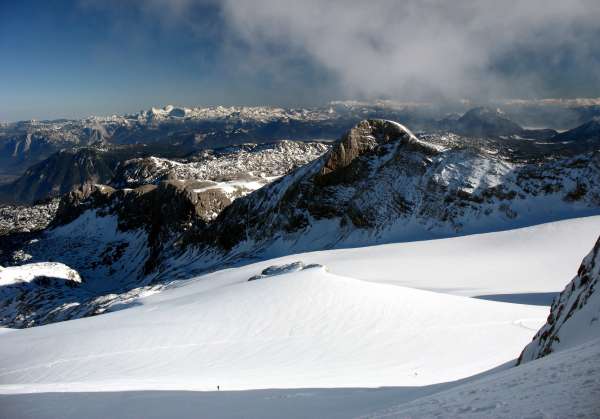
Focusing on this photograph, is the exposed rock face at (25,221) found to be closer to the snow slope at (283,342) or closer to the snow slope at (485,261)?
the snow slope at (485,261)

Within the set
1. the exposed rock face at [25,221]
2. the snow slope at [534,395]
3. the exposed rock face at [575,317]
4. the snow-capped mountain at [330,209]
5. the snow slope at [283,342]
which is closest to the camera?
the snow slope at [534,395]

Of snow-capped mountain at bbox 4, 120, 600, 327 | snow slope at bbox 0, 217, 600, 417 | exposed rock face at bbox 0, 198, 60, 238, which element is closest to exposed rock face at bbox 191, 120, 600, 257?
snow-capped mountain at bbox 4, 120, 600, 327

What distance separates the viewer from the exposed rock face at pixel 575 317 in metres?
7.35

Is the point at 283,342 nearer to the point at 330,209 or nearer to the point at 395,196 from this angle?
the point at 395,196

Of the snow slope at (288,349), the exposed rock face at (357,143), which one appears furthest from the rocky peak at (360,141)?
the snow slope at (288,349)

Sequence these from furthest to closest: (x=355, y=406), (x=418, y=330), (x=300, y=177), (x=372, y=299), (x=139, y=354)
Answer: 1. (x=300, y=177)
2. (x=372, y=299)
3. (x=418, y=330)
4. (x=139, y=354)
5. (x=355, y=406)

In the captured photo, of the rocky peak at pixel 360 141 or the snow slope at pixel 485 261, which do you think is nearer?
the snow slope at pixel 485 261

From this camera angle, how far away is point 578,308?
822cm

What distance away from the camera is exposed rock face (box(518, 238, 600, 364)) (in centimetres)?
735

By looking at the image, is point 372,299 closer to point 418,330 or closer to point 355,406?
point 418,330

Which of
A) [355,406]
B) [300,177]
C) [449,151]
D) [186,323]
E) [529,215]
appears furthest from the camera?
[300,177]

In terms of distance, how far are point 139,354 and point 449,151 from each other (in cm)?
6465

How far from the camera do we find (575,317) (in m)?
8.00

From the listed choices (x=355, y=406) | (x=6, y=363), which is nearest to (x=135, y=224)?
(x=6, y=363)
